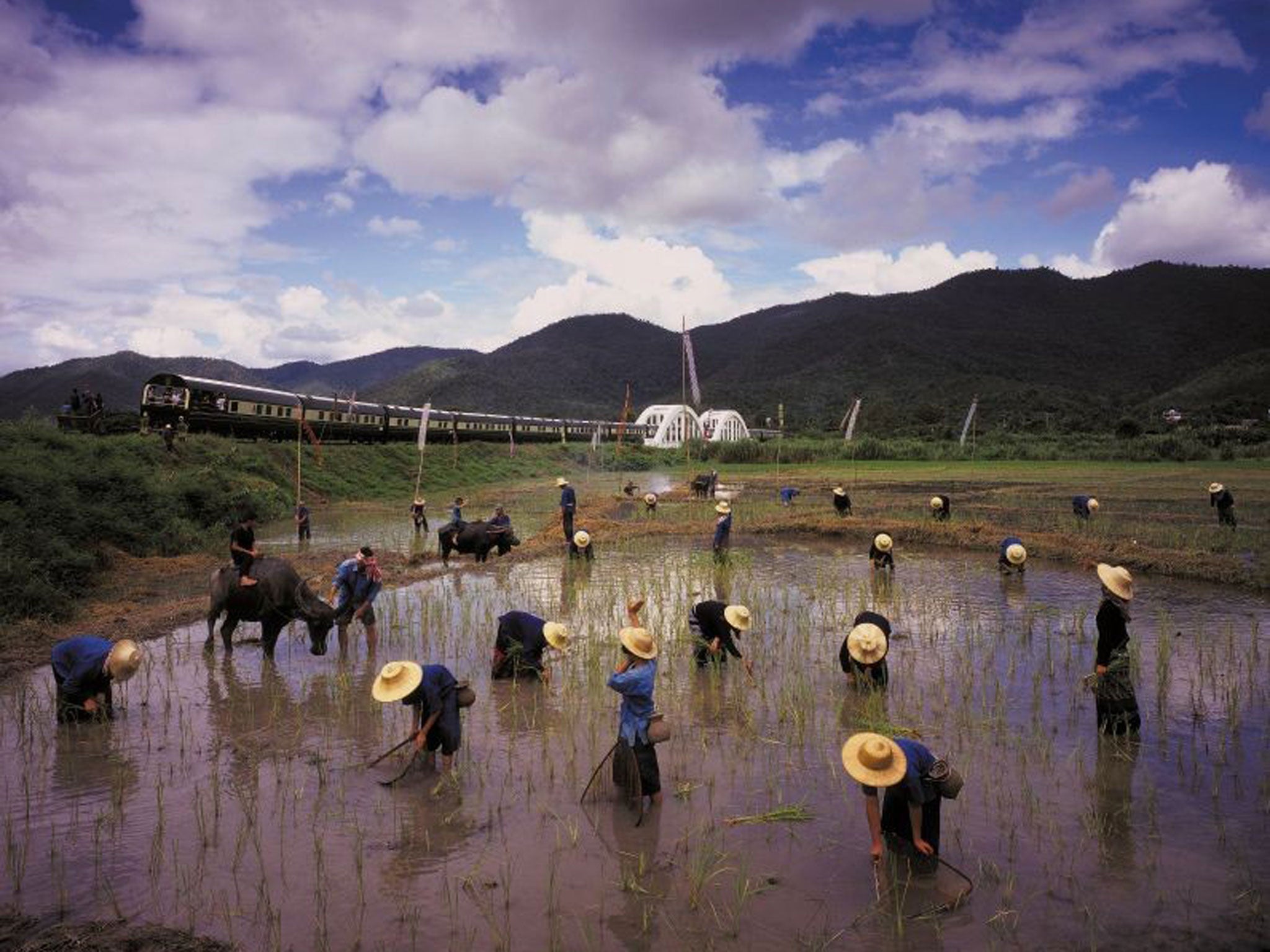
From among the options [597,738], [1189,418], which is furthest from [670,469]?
[597,738]

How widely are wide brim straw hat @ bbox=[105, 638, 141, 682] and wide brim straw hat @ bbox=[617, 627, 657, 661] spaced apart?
185 inches

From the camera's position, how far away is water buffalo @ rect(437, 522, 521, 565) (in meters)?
17.1

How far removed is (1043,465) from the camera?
1700 inches

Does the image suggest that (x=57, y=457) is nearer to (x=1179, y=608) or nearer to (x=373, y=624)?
(x=373, y=624)

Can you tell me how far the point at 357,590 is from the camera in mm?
10992

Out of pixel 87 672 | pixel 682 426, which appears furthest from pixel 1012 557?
pixel 682 426

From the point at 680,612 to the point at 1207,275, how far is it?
142 metres

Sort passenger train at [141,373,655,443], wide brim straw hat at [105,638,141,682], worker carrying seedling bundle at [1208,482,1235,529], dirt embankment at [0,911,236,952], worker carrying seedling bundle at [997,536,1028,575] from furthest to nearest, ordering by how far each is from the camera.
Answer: passenger train at [141,373,655,443] < worker carrying seedling bundle at [1208,482,1235,529] < worker carrying seedling bundle at [997,536,1028,575] < wide brim straw hat at [105,638,141,682] < dirt embankment at [0,911,236,952]

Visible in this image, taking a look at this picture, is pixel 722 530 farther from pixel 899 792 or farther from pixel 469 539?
pixel 899 792

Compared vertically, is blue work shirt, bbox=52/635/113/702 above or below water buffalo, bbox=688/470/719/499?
below

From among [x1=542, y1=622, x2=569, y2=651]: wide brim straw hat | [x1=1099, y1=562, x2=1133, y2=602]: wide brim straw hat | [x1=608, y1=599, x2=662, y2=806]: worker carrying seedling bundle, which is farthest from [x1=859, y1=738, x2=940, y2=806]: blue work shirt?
[x1=542, y1=622, x2=569, y2=651]: wide brim straw hat

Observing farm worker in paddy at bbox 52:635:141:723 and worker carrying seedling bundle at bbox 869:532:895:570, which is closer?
farm worker in paddy at bbox 52:635:141:723

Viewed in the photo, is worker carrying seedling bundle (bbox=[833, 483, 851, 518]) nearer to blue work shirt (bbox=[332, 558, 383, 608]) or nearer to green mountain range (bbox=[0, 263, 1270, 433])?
blue work shirt (bbox=[332, 558, 383, 608])

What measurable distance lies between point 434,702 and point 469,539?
10.7 metres
